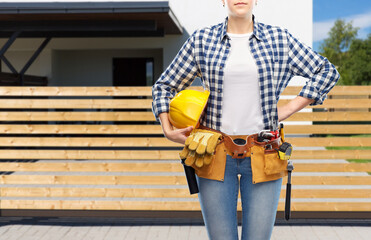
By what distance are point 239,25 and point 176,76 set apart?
40 centimetres

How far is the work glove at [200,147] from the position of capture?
81.2 inches

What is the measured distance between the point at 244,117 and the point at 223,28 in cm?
45

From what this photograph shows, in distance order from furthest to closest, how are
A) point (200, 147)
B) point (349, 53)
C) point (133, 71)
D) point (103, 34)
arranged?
point (349, 53), point (133, 71), point (103, 34), point (200, 147)

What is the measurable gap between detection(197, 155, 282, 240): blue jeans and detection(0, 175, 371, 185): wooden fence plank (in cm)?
282

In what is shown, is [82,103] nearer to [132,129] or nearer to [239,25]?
[132,129]

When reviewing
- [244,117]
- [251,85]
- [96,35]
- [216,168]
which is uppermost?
[96,35]

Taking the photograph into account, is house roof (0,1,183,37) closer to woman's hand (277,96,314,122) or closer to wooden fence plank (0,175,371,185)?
wooden fence plank (0,175,371,185)

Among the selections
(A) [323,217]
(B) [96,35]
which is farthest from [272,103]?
(B) [96,35]

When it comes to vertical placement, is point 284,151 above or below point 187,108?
below

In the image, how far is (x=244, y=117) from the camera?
2109 mm

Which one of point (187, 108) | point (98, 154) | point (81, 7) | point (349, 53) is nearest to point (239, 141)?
point (187, 108)

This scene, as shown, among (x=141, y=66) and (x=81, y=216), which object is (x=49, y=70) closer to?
(x=141, y=66)

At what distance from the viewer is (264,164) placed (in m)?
2.13

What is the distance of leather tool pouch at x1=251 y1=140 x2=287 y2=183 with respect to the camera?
2.11 meters
